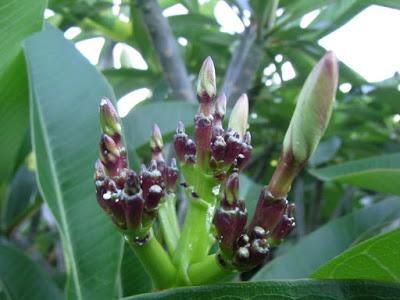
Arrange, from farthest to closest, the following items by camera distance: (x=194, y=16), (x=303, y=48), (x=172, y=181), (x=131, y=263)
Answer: (x=194, y=16) → (x=303, y=48) → (x=131, y=263) → (x=172, y=181)

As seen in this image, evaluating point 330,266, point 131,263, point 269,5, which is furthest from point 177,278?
point 269,5

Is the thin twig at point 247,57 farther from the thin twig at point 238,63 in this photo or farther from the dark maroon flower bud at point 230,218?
the dark maroon flower bud at point 230,218

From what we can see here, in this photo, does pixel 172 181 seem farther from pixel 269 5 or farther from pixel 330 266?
pixel 269 5

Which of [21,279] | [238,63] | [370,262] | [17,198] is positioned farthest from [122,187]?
[17,198]

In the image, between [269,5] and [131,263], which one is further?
[269,5]

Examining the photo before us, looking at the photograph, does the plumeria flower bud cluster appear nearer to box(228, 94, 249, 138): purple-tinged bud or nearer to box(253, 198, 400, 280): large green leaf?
box(228, 94, 249, 138): purple-tinged bud

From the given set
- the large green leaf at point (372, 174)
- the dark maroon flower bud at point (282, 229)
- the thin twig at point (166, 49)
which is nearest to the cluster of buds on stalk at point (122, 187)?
the dark maroon flower bud at point (282, 229)
